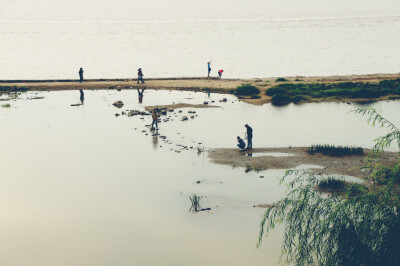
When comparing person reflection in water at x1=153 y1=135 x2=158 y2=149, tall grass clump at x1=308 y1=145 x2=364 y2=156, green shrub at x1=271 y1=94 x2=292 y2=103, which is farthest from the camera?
green shrub at x1=271 y1=94 x2=292 y2=103

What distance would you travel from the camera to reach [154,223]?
33.6 meters

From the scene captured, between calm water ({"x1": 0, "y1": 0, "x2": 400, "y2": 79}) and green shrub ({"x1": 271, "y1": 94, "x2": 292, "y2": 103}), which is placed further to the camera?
calm water ({"x1": 0, "y1": 0, "x2": 400, "y2": 79})

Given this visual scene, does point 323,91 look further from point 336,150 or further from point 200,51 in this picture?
point 200,51

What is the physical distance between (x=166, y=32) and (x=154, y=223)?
15533cm

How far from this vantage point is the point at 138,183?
40.1 meters

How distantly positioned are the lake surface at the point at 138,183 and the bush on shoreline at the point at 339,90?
3.94 metres

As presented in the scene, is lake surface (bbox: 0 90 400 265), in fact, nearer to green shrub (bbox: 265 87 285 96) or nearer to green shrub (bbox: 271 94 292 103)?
green shrub (bbox: 271 94 292 103)

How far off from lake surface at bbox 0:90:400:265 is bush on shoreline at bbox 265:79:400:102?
3942mm

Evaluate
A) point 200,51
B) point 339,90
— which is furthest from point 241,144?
point 200,51

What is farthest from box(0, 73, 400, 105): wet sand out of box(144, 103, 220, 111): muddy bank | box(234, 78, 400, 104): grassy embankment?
box(144, 103, 220, 111): muddy bank

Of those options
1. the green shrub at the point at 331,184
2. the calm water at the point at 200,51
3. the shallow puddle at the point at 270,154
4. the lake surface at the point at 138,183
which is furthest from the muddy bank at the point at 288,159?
the calm water at the point at 200,51

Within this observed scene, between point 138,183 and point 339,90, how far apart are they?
3614 centimetres

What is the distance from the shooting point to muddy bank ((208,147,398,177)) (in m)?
40.9

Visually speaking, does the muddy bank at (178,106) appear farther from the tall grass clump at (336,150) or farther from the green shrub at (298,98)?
the tall grass clump at (336,150)
